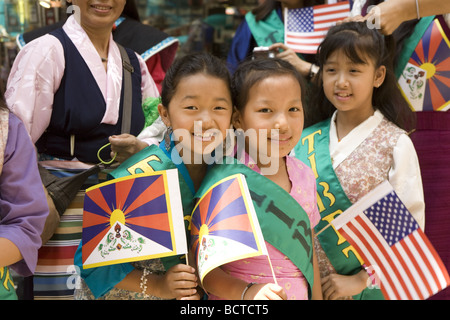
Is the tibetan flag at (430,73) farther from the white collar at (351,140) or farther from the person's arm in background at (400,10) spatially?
the white collar at (351,140)

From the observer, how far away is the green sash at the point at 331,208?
2.01 m

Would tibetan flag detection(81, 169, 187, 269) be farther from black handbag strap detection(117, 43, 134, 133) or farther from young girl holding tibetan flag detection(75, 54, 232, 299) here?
black handbag strap detection(117, 43, 134, 133)

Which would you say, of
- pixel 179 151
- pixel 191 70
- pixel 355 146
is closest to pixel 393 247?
pixel 355 146

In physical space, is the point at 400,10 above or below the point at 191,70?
above

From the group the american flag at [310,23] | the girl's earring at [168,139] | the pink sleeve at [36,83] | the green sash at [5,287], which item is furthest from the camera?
the american flag at [310,23]

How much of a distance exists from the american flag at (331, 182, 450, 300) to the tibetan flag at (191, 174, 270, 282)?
22.0 inches

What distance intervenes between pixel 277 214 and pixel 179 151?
1.17ft

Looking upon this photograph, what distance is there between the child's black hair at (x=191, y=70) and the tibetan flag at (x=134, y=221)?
0.91ft

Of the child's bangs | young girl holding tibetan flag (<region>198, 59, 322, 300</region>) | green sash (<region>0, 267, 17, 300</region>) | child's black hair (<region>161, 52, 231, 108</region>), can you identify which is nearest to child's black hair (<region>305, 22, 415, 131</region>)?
the child's bangs

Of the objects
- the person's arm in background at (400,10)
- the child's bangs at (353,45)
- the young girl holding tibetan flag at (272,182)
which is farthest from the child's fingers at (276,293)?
the person's arm in background at (400,10)

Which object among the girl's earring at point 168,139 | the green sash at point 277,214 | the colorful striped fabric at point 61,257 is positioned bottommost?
the colorful striped fabric at point 61,257

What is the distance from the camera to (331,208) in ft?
6.75

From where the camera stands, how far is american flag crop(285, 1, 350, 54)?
2539 mm

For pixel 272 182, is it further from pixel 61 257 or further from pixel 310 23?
pixel 310 23
